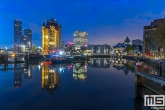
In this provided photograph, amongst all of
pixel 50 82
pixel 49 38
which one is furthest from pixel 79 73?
pixel 49 38

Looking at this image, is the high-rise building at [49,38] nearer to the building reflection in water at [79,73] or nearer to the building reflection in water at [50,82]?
the building reflection in water at [79,73]

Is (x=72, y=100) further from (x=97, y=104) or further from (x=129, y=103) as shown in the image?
(x=129, y=103)

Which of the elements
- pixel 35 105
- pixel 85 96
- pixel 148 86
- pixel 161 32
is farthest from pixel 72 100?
pixel 161 32

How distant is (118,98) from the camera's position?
1812cm

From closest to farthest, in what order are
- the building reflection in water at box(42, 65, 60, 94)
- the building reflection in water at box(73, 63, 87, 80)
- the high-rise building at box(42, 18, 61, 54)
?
the building reflection in water at box(42, 65, 60, 94)
the building reflection in water at box(73, 63, 87, 80)
the high-rise building at box(42, 18, 61, 54)

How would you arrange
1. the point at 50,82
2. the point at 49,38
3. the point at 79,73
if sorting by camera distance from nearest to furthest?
the point at 50,82, the point at 79,73, the point at 49,38

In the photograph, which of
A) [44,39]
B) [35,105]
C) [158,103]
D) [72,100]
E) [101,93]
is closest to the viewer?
[158,103]

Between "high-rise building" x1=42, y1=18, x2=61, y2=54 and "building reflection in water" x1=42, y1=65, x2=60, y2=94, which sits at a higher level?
"high-rise building" x1=42, y1=18, x2=61, y2=54

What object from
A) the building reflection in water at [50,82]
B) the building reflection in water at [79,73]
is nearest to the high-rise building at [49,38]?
the building reflection in water at [79,73]

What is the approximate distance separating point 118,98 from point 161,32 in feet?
57.2

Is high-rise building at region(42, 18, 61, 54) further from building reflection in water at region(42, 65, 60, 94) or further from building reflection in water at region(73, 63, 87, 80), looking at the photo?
building reflection in water at region(42, 65, 60, 94)

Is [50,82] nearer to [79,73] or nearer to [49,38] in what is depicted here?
[79,73]

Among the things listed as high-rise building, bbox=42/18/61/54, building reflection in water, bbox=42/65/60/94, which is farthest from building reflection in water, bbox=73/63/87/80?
high-rise building, bbox=42/18/61/54

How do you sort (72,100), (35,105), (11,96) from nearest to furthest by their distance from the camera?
(35,105) → (72,100) → (11,96)
